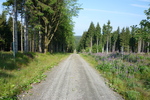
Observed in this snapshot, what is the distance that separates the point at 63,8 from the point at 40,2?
4.60 metres

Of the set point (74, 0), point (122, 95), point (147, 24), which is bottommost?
point (122, 95)

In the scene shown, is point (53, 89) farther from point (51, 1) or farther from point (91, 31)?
point (91, 31)

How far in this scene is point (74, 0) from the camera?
23.8 m

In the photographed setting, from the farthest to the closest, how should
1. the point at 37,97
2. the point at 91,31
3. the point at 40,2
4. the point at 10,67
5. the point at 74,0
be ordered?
the point at 91,31 → the point at 74,0 → the point at 40,2 → the point at 10,67 → the point at 37,97

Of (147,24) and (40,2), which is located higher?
(40,2)

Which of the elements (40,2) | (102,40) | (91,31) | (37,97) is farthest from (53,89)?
(102,40)

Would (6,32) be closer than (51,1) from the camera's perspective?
No

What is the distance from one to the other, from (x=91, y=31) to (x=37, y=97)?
63.1m

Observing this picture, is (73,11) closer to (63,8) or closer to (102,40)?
(63,8)

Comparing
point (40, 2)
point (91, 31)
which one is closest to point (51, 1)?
point (40, 2)

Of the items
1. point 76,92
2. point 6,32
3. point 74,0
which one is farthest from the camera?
point 6,32

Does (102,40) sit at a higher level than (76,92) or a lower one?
higher

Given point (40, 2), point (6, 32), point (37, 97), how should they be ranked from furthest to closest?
1. point (6, 32)
2. point (40, 2)
3. point (37, 97)

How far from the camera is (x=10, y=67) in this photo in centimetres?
921
